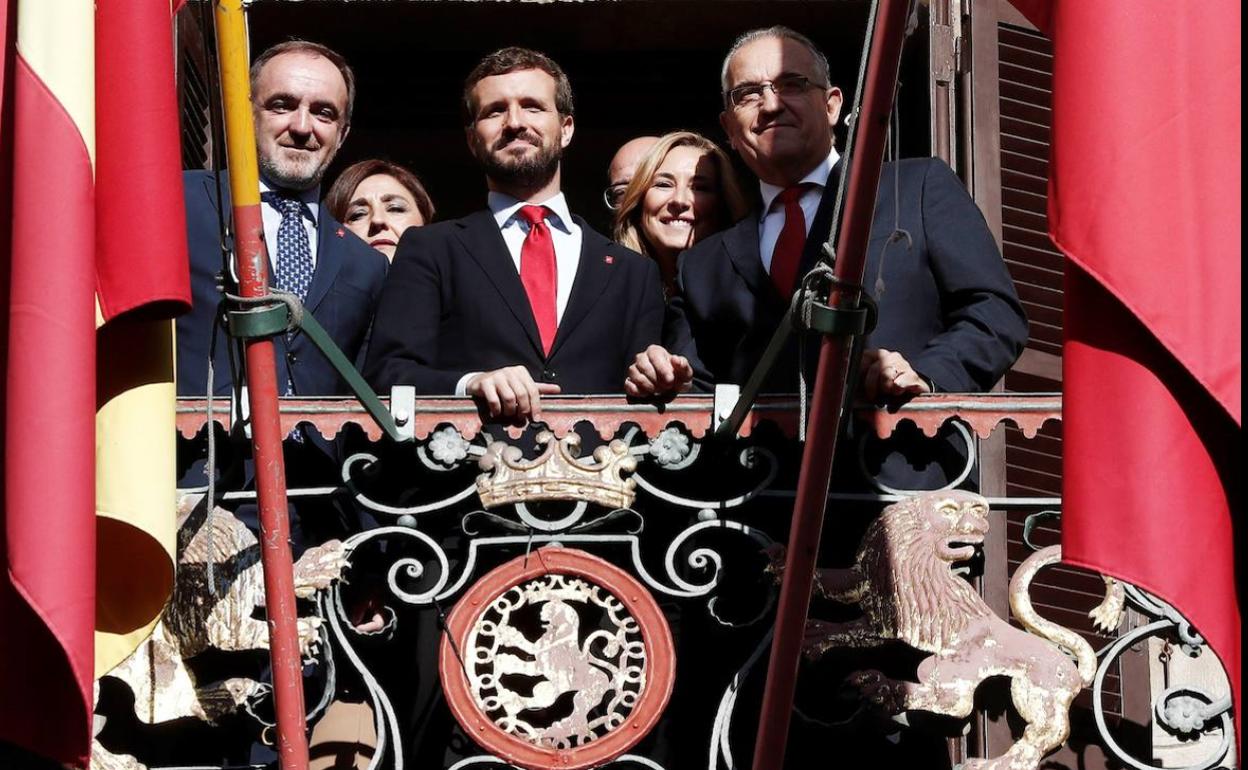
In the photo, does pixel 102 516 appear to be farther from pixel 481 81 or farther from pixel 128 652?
pixel 481 81

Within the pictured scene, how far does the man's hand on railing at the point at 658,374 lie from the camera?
31.5ft

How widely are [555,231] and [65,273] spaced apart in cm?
224

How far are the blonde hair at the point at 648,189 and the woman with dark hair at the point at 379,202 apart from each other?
89 cm

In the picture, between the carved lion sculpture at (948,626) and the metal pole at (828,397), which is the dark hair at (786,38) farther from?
the metal pole at (828,397)

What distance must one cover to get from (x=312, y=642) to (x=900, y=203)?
209 cm

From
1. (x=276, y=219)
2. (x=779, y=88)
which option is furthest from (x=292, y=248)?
(x=779, y=88)

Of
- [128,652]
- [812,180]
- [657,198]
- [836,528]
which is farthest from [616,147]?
[128,652]

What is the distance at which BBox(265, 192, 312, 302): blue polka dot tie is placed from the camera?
10.6 metres

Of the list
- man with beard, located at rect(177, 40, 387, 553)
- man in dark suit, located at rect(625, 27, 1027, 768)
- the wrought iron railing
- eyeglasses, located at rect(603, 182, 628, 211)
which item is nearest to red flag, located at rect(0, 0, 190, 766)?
man with beard, located at rect(177, 40, 387, 553)

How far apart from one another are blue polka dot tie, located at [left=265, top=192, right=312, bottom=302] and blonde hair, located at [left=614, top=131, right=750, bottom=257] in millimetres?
1132

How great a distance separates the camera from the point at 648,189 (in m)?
11.5

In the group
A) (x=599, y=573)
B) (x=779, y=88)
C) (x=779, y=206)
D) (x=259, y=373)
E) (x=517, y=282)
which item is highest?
(x=779, y=88)

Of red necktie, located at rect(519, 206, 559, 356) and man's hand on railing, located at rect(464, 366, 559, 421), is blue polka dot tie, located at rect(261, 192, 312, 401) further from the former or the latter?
man's hand on railing, located at rect(464, 366, 559, 421)

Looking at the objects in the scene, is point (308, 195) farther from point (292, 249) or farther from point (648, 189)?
point (648, 189)
